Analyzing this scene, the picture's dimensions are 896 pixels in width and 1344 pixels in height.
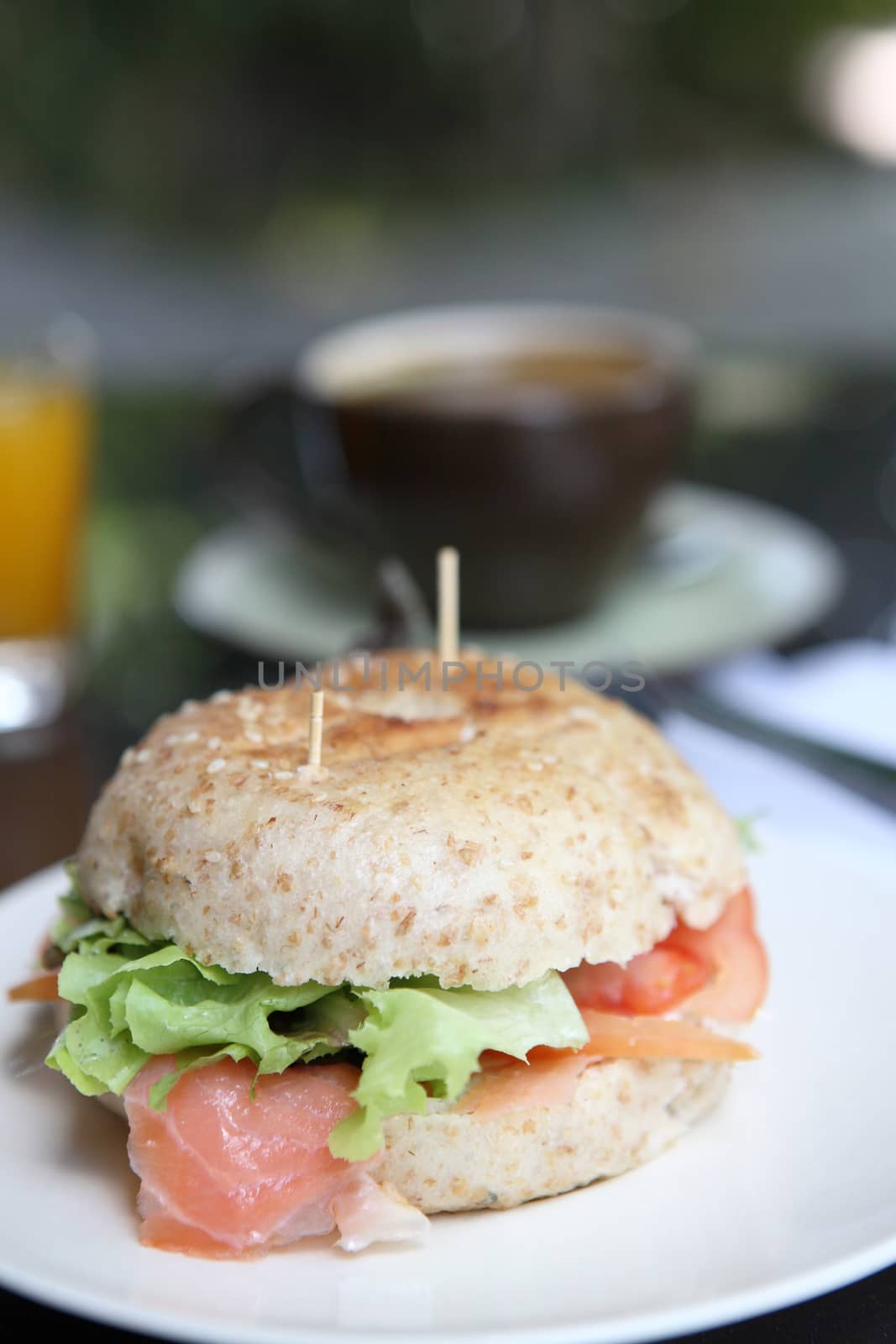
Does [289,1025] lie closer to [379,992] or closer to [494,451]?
[379,992]

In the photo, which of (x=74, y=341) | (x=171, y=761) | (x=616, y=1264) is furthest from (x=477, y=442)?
(x=616, y=1264)

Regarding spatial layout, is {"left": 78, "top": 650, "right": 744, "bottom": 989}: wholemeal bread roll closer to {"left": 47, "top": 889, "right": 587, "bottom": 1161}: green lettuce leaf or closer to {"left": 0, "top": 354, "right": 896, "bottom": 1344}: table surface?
{"left": 47, "top": 889, "right": 587, "bottom": 1161}: green lettuce leaf

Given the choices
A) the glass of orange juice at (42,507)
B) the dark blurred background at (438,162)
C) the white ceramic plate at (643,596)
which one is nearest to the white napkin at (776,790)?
A: the white ceramic plate at (643,596)

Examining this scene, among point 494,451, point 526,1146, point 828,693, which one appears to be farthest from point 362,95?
point 526,1146

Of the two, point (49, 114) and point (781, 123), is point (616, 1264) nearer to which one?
point (49, 114)

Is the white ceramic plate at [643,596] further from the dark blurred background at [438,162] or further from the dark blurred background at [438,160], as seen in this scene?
the dark blurred background at [438,160]

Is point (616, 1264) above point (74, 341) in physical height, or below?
below
